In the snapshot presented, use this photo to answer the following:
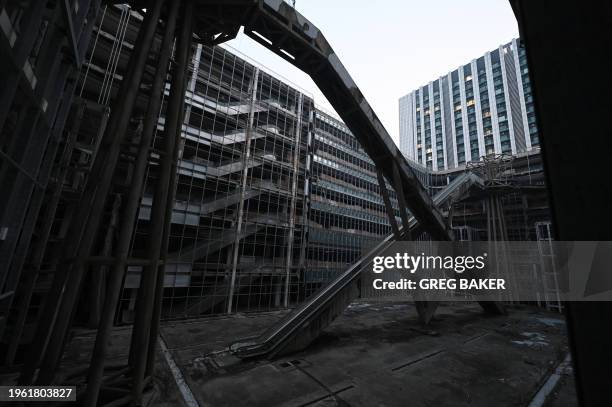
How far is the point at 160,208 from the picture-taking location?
621 cm

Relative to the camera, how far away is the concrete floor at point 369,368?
21.3 ft

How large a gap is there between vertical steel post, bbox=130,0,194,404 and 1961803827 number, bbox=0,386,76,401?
120 cm

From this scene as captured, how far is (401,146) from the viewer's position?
8288cm

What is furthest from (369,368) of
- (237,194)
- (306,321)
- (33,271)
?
(237,194)

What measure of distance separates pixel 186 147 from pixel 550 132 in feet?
69.6

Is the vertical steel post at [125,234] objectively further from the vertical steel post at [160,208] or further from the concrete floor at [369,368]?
the concrete floor at [369,368]

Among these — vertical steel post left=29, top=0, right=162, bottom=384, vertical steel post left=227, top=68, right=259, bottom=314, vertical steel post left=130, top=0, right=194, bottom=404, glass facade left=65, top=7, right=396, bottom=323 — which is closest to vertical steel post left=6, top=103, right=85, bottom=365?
glass facade left=65, top=7, right=396, bottom=323

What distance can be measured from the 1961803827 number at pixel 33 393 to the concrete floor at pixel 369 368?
158 centimetres

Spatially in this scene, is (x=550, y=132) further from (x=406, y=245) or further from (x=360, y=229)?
(x=360, y=229)

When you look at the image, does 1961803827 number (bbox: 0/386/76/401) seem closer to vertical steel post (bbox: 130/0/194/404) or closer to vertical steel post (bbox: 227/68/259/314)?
vertical steel post (bbox: 130/0/194/404)

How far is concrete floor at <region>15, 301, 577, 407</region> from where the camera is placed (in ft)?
21.3

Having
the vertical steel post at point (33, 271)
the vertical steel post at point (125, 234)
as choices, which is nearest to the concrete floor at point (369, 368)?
the vertical steel post at point (33, 271)

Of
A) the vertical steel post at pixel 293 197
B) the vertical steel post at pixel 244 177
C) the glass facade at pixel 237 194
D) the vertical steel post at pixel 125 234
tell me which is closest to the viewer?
the vertical steel post at pixel 125 234

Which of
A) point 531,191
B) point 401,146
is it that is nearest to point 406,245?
point 531,191
